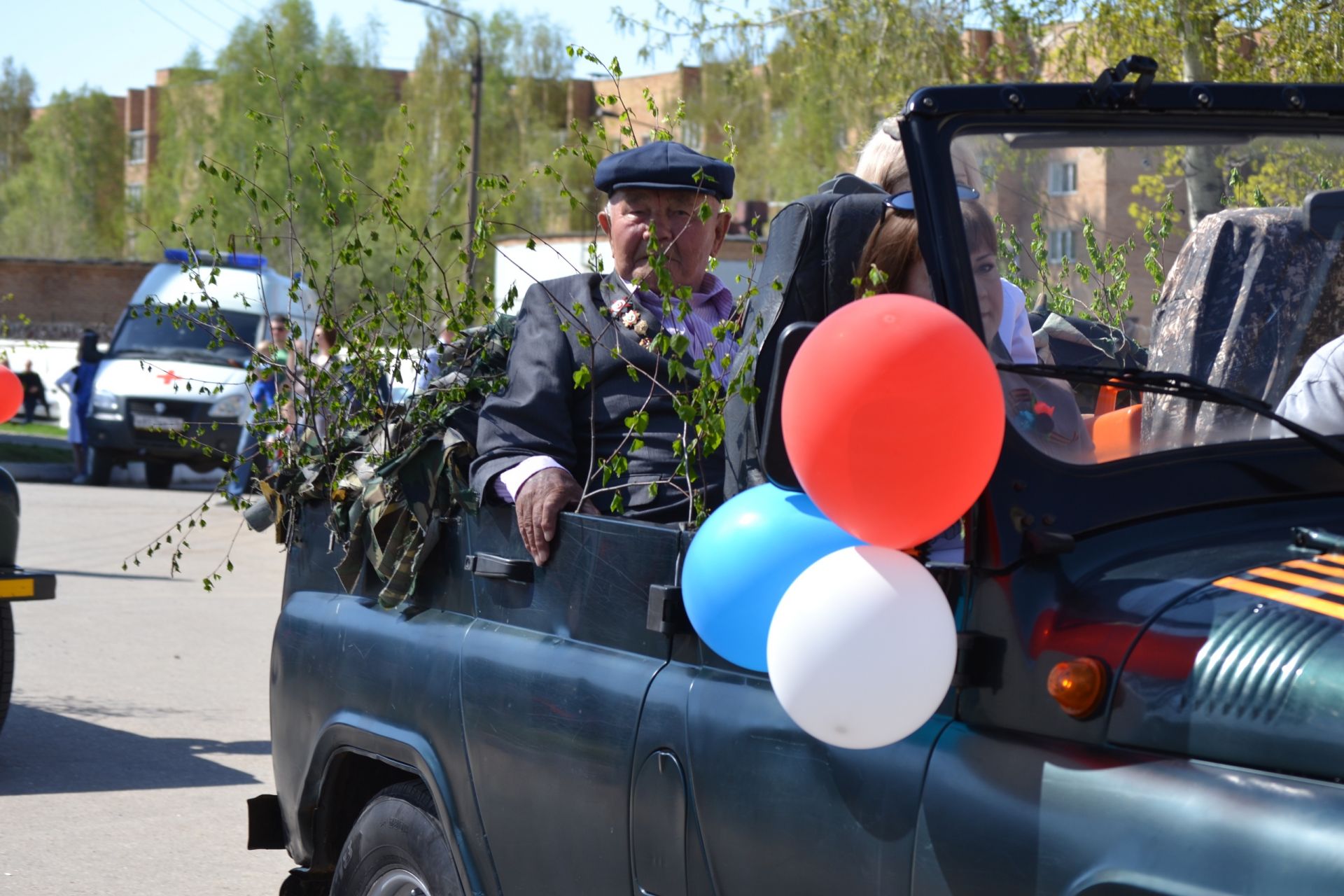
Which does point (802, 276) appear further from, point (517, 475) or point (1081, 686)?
point (1081, 686)

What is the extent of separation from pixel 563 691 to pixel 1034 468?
39.2 inches

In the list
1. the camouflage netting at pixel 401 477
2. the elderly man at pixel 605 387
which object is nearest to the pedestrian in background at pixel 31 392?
the camouflage netting at pixel 401 477

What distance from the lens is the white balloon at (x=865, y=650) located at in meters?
1.91

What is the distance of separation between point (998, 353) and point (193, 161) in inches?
2720

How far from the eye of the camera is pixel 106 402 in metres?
19.5

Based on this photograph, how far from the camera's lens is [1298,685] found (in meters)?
1.72

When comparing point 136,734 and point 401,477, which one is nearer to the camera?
point 401,477

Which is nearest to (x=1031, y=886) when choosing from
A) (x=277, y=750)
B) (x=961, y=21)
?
(x=277, y=750)

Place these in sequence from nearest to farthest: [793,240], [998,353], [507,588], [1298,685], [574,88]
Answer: [1298,685]
[998,353]
[793,240]
[507,588]
[574,88]

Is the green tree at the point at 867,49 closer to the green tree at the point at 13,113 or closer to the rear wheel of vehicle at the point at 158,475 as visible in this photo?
the rear wheel of vehicle at the point at 158,475

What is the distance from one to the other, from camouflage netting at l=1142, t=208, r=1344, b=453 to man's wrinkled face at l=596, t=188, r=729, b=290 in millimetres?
1443

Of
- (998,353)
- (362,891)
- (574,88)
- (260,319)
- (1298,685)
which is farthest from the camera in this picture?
(574,88)

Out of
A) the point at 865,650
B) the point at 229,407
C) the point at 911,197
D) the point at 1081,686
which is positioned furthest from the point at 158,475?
the point at 1081,686

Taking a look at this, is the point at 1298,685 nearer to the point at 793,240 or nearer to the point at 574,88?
the point at 793,240
